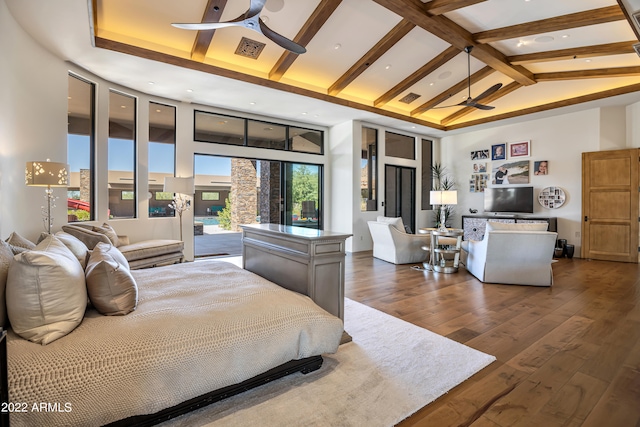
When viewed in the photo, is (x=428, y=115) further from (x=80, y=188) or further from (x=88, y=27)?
(x=80, y=188)

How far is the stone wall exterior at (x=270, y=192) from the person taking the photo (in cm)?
789

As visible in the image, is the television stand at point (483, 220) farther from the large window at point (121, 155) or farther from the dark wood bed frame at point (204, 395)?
the large window at point (121, 155)

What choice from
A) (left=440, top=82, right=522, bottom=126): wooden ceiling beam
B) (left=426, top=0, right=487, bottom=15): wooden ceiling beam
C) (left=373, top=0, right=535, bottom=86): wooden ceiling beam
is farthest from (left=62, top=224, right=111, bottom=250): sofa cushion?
(left=440, top=82, right=522, bottom=126): wooden ceiling beam

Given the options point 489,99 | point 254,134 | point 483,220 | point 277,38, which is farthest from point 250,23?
point 483,220

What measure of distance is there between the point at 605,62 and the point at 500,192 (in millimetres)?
3274

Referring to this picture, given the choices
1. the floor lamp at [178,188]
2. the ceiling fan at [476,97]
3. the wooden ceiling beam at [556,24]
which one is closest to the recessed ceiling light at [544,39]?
the wooden ceiling beam at [556,24]

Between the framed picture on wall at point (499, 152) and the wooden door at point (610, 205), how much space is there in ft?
5.47

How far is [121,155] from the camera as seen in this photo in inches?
215

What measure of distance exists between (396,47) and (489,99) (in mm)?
3268

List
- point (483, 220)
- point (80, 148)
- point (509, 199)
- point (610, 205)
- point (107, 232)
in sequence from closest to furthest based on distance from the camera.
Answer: point (107, 232)
point (80, 148)
point (610, 205)
point (509, 199)
point (483, 220)

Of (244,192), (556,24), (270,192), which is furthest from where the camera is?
(244,192)

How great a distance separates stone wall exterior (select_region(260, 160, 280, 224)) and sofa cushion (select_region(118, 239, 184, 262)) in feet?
9.85

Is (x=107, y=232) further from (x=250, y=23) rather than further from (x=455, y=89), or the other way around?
(x=455, y=89)

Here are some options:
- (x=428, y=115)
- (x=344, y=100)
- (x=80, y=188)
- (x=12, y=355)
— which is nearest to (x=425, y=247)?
(x=344, y=100)
